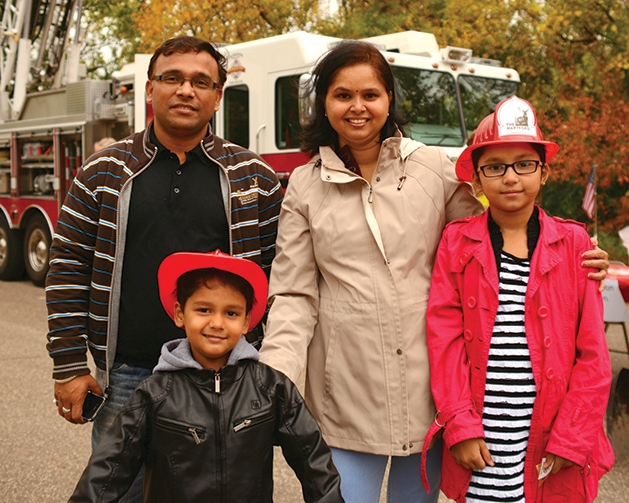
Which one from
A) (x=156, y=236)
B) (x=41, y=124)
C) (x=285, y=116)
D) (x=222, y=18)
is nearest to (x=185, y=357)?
(x=156, y=236)

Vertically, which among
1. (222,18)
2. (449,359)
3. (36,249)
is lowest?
(36,249)

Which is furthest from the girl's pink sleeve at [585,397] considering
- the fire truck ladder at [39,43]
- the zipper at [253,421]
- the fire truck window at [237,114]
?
the fire truck ladder at [39,43]

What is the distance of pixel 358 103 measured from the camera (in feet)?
8.52

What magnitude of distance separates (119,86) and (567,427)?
974 cm

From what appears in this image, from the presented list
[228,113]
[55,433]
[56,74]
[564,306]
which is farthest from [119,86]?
[564,306]

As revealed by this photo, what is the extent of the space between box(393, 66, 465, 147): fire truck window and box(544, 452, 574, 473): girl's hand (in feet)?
20.8

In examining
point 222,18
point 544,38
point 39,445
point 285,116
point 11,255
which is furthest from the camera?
point 222,18

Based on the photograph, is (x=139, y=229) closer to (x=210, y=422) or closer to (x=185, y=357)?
(x=185, y=357)

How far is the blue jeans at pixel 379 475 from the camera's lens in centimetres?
262

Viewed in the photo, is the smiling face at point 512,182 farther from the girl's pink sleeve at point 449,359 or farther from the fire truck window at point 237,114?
the fire truck window at point 237,114

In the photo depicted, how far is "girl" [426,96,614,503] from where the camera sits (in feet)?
7.76

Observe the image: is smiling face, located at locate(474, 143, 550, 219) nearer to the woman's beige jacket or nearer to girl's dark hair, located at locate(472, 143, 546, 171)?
girl's dark hair, located at locate(472, 143, 546, 171)

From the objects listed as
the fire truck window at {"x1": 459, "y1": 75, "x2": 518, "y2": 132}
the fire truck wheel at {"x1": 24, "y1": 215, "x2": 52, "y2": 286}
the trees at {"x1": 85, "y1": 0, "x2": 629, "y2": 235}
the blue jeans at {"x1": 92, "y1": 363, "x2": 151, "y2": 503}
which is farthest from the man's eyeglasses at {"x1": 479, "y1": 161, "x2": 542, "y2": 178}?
the fire truck wheel at {"x1": 24, "y1": 215, "x2": 52, "y2": 286}

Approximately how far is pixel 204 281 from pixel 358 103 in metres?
0.76
